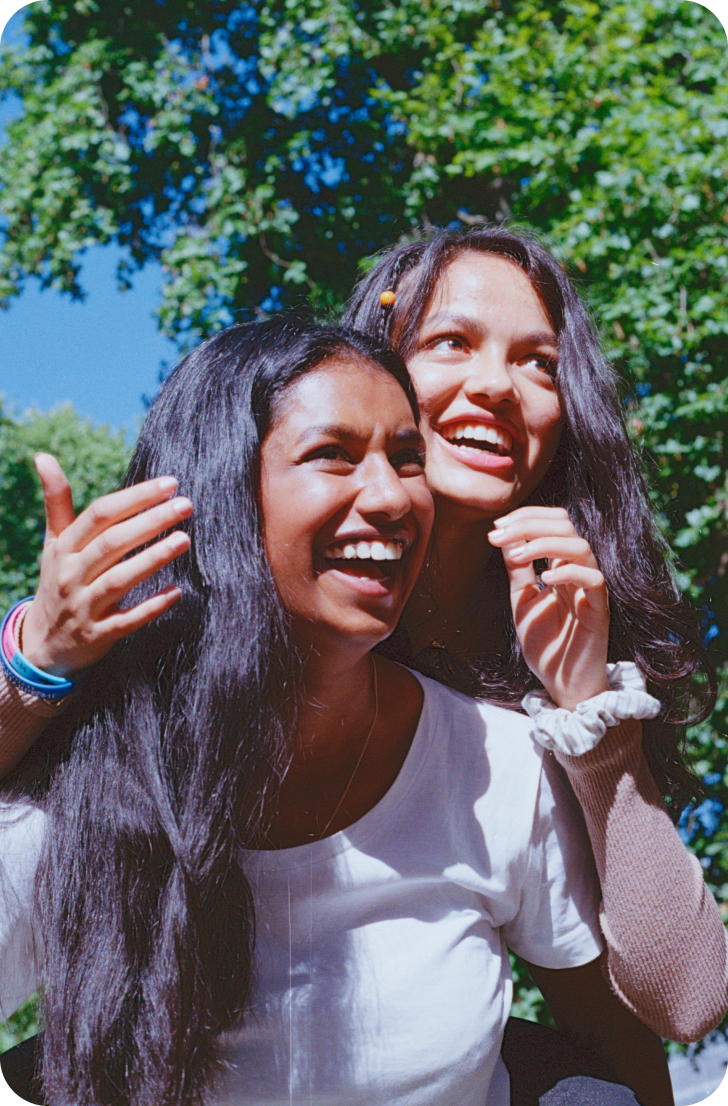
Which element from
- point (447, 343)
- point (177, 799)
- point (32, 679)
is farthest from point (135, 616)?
point (447, 343)

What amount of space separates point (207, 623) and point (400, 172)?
12.4 feet

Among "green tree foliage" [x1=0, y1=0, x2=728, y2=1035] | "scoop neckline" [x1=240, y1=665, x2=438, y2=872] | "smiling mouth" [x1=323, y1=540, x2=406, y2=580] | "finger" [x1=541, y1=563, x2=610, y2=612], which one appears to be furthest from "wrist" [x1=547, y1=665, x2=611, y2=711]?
"green tree foliage" [x1=0, y1=0, x2=728, y2=1035]

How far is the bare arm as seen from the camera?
175cm

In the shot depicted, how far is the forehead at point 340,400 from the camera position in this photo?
147 cm

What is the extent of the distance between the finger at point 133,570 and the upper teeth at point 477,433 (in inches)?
33.0

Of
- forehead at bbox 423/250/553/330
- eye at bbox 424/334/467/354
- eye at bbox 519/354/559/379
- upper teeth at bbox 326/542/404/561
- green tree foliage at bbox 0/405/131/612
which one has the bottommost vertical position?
upper teeth at bbox 326/542/404/561

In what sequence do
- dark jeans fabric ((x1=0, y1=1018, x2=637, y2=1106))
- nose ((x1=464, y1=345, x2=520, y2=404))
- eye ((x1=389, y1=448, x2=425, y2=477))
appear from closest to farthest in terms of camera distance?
eye ((x1=389, y1=448, x2=425, y2=477)), dark jeans fabric ((x1=0, y1=1018, x2=637, y2=1106)), nose ((x1=464, y1=345, x2=520, y2=404))

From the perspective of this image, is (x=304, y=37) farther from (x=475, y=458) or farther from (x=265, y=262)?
(x=475, y=458)

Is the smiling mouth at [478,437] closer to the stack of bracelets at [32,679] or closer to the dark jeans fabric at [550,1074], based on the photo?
the stack of bracelets at [32,679]

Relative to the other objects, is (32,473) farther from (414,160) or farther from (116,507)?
(116,507)

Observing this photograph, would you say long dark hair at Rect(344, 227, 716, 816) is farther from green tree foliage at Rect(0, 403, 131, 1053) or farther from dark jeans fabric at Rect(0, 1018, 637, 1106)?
green tree foliage at Rect(0, 403, 131, 1053)

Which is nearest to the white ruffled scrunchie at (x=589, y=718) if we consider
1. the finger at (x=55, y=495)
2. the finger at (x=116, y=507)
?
the finger at (x=116, y=507)

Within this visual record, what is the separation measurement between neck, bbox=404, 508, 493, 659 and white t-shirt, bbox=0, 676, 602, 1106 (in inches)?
16.0

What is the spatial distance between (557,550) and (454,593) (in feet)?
2.17
